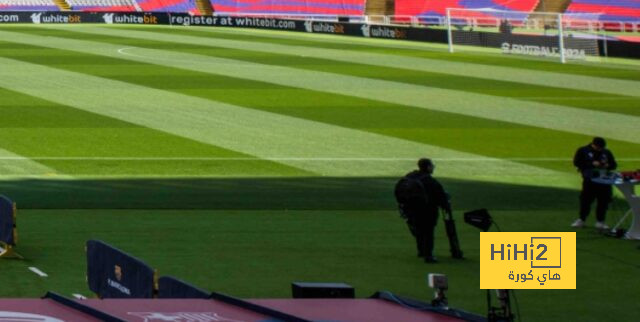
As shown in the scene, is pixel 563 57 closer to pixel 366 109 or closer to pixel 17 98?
pixel 366 109

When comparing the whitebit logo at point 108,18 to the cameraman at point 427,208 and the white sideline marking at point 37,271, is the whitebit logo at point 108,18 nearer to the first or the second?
the cameraman at point 427,208

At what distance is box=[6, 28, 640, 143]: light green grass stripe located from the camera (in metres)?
35.9

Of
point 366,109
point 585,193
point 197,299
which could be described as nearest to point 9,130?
point 366,109

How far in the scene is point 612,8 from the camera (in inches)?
3150

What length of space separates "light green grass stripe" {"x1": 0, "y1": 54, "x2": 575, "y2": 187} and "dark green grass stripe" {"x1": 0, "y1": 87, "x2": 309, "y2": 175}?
0.67 m

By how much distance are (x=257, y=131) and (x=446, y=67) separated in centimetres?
2022

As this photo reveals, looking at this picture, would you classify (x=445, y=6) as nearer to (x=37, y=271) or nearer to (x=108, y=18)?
(x=108, y=18)

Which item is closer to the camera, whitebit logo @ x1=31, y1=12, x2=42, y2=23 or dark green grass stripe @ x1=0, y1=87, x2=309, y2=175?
dark green grass stripe @ x1=0, y1=87, x2=309, y2=175

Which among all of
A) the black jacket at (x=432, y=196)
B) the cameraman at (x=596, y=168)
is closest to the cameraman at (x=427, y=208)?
the black jacket at (x=432, y=196)

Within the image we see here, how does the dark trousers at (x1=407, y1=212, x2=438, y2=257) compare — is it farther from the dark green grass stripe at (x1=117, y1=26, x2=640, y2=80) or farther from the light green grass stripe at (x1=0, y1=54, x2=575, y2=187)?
the dark green grass stripe at (x1=117, y1=26, x2=640, y2=80)

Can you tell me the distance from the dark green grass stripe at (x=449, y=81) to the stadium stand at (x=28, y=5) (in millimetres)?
36539

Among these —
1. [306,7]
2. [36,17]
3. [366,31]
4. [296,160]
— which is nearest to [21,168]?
[296,160]

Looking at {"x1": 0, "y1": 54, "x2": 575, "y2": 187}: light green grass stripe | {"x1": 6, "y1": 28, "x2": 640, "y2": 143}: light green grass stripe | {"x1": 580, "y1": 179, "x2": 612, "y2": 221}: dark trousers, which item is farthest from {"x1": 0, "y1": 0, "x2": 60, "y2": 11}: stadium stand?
{"x1": 580, "y1": 179, "x2": 612, "y2": 221}: dark trousers

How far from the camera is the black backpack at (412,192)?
1788cm
